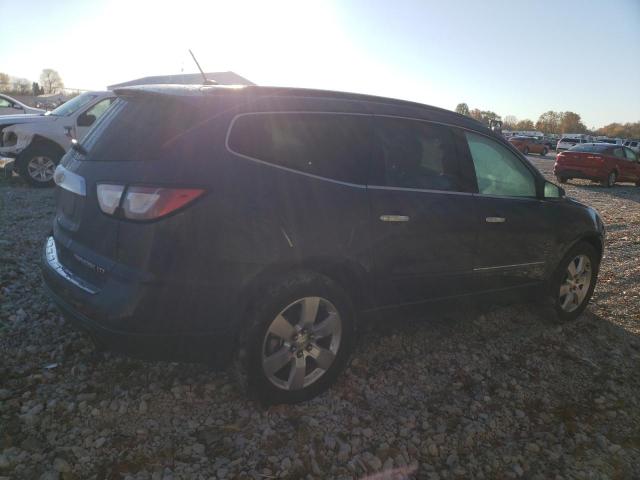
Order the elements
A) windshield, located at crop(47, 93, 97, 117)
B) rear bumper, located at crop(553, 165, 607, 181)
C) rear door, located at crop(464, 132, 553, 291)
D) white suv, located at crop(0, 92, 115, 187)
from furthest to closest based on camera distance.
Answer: rear bumper, located at crop(553, 165, 607, 181) < windshield, located at crop(47, 93, 97, 117) < white suv, located at crop(0, 92, 115, 187) < rear door, located at crop(464, 132, 553, 291)

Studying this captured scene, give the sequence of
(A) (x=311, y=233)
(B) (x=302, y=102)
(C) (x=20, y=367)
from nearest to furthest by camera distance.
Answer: (A) (x=311, y=233), (B) (x=302, y=102), (C) (x=20, y=367)

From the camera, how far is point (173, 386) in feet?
9.41

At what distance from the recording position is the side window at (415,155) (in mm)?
3002

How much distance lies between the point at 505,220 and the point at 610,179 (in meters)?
16.8

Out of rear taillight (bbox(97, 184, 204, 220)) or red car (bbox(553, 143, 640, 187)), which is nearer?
rear taillight (bbox(97, 184, 204, 220))

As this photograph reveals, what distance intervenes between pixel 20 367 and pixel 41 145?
7.60 metres

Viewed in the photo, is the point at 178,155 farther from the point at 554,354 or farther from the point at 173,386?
the point at 554,354

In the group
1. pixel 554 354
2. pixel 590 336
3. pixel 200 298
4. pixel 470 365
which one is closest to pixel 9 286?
pixel 200 298

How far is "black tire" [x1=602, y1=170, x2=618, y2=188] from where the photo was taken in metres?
17.4

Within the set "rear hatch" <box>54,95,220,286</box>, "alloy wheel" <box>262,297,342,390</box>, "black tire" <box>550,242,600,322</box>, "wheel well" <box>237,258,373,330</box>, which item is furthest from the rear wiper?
"black tire" <box>550,242,600,322</box>

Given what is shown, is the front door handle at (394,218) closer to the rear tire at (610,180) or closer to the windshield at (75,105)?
the windshield at (75,105)

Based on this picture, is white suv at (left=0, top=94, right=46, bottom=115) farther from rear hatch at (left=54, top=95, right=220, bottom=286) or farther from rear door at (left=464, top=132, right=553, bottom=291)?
rear door at (left=464, top=132, right=553, bottom=291)

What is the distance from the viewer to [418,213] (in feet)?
9.96

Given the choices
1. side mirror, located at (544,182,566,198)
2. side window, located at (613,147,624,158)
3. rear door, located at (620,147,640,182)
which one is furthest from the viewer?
rear door, located at (620,147,640,182)
